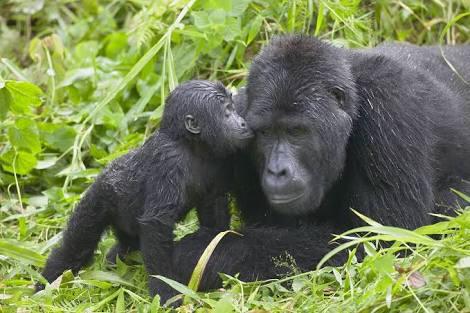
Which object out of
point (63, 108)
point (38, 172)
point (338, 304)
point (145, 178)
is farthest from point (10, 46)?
point (338, 304)

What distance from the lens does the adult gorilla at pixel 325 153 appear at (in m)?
5.61

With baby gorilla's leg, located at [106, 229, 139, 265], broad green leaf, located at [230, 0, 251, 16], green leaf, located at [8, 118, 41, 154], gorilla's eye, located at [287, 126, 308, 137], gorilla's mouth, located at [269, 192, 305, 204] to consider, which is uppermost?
broad green leaf, located at [230, 0, 251, 16]

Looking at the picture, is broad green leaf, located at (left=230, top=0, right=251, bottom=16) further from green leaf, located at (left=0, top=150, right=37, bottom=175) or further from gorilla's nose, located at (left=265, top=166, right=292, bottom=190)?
gorilla's nose, located at (left=265, top=166, right=292, bottom=190)

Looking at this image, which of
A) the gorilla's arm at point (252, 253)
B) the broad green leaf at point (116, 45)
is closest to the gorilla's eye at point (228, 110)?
the gorilla's arm at point (252, 253)

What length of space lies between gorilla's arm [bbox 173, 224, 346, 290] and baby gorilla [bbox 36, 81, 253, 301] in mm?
190

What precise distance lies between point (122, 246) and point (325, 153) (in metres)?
1.54

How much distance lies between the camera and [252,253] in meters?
5.80

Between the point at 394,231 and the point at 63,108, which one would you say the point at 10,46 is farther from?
the point at 394,231

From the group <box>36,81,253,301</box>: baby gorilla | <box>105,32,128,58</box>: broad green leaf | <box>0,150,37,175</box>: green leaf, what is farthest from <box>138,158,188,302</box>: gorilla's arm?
<box>105,32,128,58</box>: broad green leaf

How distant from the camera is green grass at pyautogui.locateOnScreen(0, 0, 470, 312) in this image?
5.11 metres

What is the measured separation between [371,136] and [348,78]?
376 mm

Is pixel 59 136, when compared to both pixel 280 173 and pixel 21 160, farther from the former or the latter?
pixel 280 173

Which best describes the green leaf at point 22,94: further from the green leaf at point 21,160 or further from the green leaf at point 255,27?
the green leaf at point 255,27

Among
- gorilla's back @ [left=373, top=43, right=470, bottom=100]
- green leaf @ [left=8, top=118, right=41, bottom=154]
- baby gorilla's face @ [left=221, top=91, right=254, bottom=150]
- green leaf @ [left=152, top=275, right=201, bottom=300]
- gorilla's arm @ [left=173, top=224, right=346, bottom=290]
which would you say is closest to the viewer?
green leaf @ [left=152, top=275, right=201, bottom=300]
